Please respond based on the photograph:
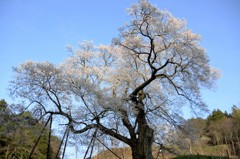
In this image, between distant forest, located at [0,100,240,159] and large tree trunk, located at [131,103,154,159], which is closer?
distant forest, located at [0,100,240,159]

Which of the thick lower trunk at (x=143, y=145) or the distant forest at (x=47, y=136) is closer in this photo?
the distant forest at (x=47, y=136)

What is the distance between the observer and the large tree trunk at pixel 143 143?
418 inches

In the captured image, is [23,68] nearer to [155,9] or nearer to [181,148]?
[155,9]

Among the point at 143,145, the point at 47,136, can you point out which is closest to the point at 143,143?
the point at 143,145

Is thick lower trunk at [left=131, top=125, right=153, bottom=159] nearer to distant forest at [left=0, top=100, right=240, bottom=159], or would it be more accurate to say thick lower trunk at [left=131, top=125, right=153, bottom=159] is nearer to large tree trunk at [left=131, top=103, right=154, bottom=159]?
large tree trunk at [left=131, top=103, right=154, bottom=159]

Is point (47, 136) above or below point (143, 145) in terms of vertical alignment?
above

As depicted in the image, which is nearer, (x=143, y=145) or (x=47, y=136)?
(x=143, y=145)

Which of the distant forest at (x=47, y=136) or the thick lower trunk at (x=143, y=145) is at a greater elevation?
the distant forest at (x=47, y=136)

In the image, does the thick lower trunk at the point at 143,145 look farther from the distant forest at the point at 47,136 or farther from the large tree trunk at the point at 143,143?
the distant forest at the point at 47,136

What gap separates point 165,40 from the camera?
1152 cm

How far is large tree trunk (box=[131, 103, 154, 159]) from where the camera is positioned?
34.8 ft

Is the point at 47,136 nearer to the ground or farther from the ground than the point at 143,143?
farther from the ground

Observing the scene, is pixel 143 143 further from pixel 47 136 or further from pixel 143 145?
pixel 47 136

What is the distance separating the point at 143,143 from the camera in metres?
10.8
